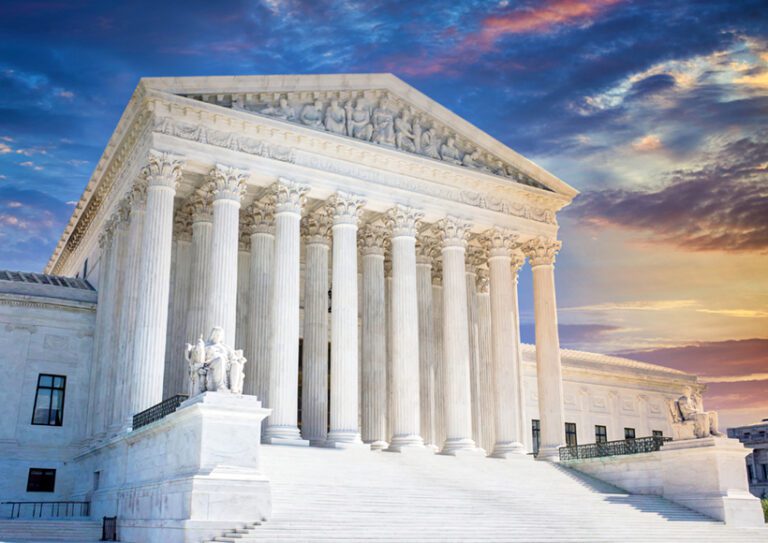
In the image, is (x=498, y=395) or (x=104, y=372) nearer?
(x=104, y=372)

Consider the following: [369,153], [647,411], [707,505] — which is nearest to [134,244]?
[369,153]

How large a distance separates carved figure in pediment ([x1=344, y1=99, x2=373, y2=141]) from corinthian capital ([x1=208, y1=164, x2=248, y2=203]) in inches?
236

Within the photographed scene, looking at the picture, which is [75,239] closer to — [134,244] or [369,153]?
[134,244]

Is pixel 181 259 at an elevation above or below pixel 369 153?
below

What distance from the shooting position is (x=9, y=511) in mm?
34250

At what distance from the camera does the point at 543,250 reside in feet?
141

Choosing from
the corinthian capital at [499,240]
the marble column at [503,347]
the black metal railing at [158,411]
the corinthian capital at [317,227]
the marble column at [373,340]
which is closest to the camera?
the black metal railing at [158,411]

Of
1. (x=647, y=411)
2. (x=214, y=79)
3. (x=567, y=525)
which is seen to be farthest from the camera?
(x=647, y=411)

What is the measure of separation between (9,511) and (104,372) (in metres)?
6.78

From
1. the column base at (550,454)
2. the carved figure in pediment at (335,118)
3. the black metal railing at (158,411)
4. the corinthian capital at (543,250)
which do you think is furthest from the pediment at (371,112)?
the column base at (550,454)

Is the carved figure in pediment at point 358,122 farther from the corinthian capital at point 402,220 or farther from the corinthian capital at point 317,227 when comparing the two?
the corinthian capital at point 317,227

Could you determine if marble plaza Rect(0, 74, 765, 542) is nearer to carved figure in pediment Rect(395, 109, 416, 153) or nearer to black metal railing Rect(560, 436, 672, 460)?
carved figure in pediment Rect(395, 109, 416, 153)

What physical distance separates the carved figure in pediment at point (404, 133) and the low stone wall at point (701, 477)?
17.0 meters

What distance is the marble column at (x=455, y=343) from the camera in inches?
1475
